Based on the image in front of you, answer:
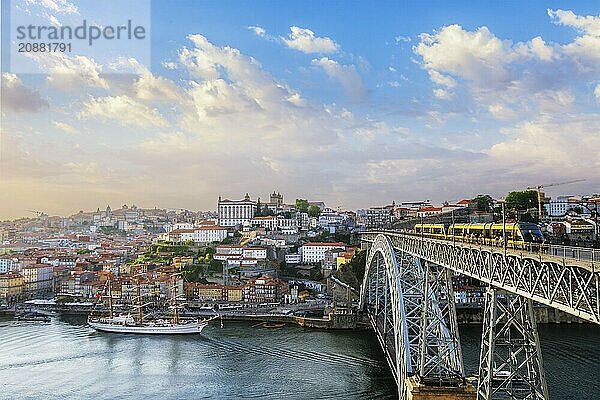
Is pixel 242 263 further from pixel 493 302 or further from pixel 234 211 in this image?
pixel 493 302

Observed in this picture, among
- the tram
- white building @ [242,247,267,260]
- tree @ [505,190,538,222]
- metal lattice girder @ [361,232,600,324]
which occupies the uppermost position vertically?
tree @ [505,190,538,222]

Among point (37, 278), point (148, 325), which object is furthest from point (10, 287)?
point (148, 325)

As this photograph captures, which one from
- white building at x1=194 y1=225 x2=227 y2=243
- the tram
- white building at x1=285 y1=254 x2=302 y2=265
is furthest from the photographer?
white building at x1=194 y1=225 x2=227 y2=243

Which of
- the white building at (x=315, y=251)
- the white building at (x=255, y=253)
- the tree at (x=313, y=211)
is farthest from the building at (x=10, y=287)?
the tree at (x=313, y=211)

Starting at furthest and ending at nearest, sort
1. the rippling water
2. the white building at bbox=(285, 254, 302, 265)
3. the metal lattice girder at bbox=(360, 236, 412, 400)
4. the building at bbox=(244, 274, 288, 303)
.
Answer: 1. the white building at bbox=(285, 254, 302, 265)
2. the building at bbox=(244, 274, 288, 303)
3. the rippling water
4. the metal lattice girder at bbox=(360, 236, 412, 400)

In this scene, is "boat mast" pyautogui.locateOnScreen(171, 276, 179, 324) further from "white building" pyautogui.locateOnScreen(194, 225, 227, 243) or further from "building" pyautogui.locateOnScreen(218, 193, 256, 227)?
"building" pyautogui.locateOnScreen(218, 193, 256, 227)

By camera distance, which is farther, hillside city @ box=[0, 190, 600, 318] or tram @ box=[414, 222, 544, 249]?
hillside city @ box=[0, 190, 600, 318]

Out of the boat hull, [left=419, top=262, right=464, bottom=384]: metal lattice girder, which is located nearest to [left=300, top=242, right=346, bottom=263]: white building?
the boat hull

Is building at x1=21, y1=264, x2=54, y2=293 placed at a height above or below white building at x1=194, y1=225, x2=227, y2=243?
below
